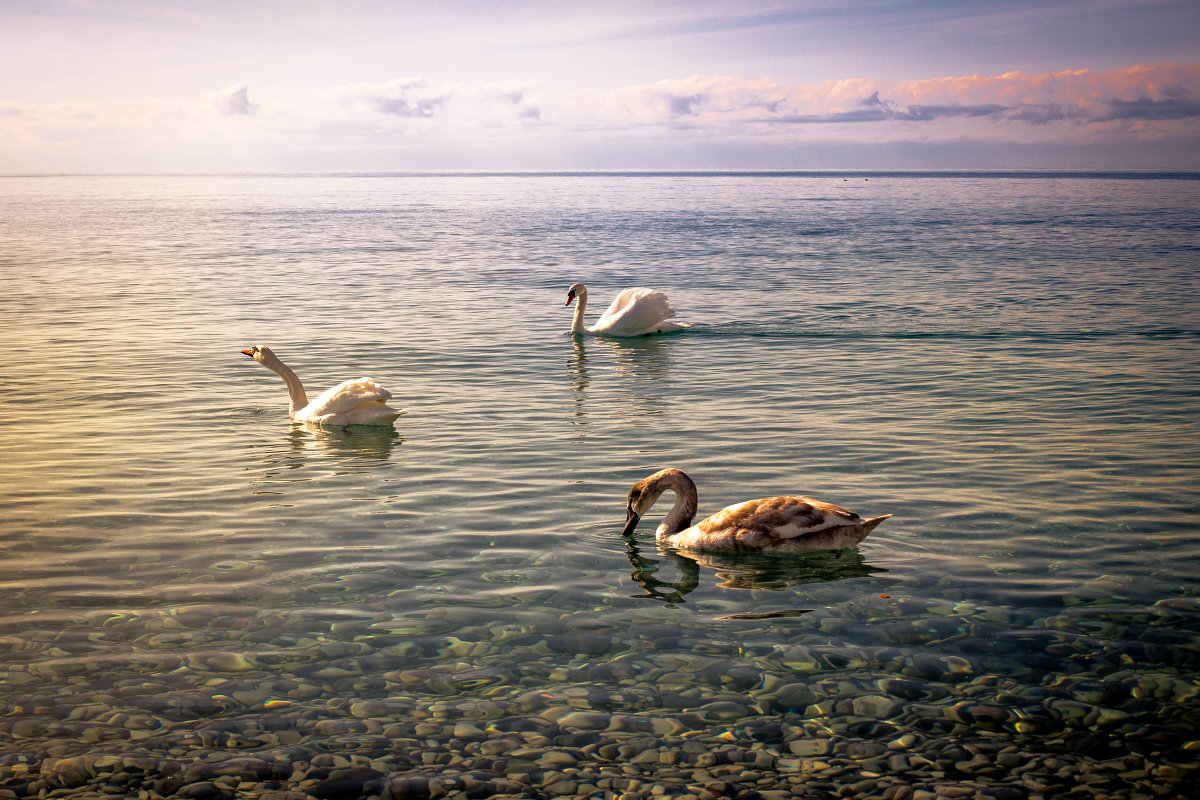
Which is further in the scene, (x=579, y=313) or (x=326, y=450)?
(x=579, y=313)

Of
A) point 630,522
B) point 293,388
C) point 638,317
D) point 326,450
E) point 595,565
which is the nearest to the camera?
point 595,565

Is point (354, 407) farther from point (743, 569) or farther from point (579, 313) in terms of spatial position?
point (579, 313)

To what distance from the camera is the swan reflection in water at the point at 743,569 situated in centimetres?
834

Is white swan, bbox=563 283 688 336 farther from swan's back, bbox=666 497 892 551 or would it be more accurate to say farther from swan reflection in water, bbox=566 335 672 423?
swan's back, bbox=666 497 892 551

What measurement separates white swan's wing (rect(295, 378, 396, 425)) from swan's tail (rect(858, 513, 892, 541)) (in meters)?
6.82

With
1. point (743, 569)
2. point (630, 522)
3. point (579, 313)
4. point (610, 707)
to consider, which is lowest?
point (610, 707)

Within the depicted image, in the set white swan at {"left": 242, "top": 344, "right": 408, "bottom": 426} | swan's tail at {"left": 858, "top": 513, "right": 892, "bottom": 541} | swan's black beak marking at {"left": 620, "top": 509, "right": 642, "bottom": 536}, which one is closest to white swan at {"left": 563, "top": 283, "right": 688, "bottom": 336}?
white swan at {"left": 242, "top": 344, "right": 408, "bottom": 426}

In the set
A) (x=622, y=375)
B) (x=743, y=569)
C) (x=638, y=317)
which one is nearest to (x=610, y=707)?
(x=743, y=569)

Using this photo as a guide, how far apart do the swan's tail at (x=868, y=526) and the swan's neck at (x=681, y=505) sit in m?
1.49

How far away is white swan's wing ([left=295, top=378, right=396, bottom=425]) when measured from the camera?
1325 cm

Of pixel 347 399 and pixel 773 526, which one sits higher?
pixel 347 399

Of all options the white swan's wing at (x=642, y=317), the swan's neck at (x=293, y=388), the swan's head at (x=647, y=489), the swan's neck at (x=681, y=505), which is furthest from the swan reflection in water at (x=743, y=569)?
the white swan's wing at (x=642, y=317)

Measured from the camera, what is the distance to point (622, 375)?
17812 mm

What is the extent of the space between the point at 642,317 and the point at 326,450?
10391 mm
